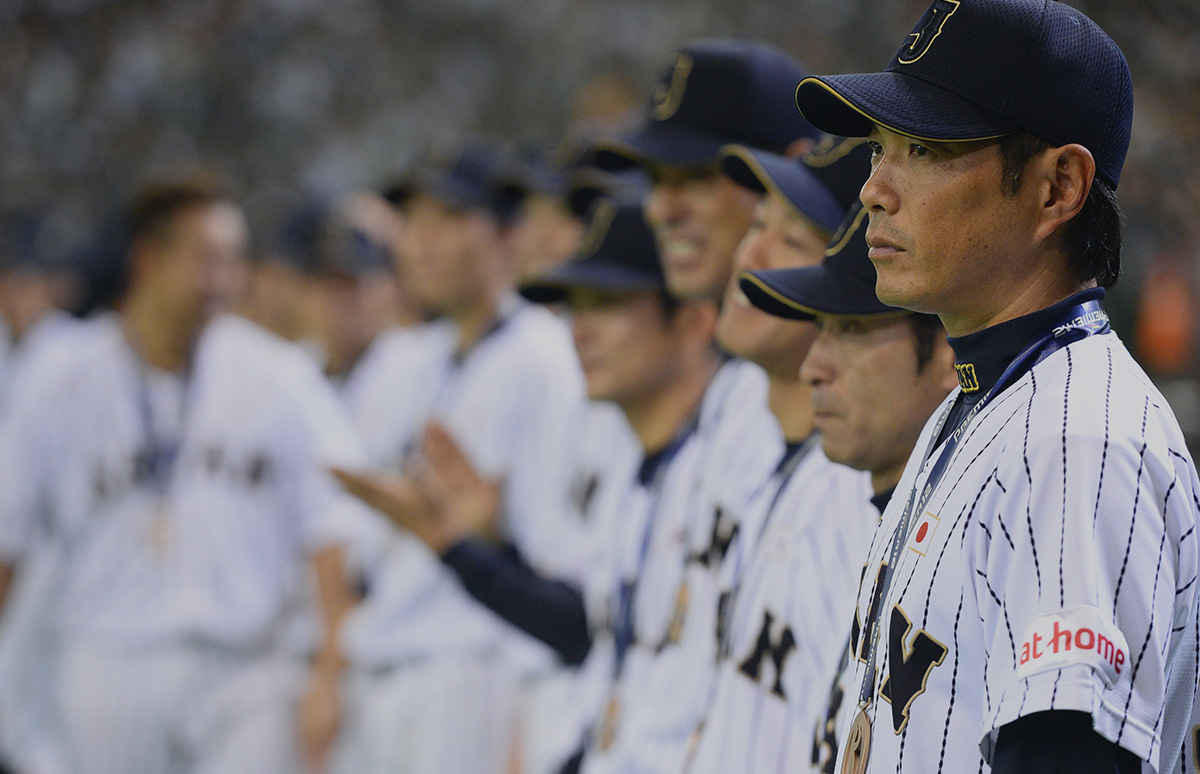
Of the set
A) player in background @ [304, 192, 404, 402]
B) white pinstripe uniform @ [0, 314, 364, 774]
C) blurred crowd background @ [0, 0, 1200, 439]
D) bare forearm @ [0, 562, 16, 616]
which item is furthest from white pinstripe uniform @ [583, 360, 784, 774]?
blurred crowd background @ [0, 0, 1200, 439]

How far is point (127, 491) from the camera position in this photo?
542cm

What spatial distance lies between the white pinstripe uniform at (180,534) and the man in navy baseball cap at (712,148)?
8.36 feet

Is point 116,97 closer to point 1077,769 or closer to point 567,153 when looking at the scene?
point 567,153

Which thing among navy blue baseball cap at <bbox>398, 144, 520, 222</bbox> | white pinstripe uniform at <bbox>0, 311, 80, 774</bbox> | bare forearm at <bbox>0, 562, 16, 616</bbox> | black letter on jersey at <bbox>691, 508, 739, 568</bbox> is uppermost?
black letter on jersey at <bbox>691, 508, 739, 568</bbox>

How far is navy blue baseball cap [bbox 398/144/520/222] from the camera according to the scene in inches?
221

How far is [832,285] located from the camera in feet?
7.73

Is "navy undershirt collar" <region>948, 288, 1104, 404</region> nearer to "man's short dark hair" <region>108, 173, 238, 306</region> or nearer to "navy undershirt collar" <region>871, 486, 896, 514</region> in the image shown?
"navy undershirt collar" <region>871, 486, 896, 514</region>

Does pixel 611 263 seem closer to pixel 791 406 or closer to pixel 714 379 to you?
pixel 714 379

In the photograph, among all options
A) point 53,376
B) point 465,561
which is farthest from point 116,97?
point 465,561

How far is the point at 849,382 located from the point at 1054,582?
Answer: 92 cm

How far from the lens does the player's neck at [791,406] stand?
2756 mm

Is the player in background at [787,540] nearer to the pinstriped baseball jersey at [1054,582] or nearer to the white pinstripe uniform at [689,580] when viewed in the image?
the white pinstripe uniform at [689,580]

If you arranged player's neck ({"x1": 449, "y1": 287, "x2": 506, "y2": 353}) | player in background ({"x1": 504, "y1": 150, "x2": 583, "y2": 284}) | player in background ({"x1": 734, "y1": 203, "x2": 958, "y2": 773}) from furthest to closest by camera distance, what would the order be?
player in background ({"x1": 504, "y1": 150, "x2": 583, "y2": 284}), player's neck ({"x1": 449, "y1": 287, "x2": 506, "y2": 353}), player in background ({"x1": 734, "y1": 203, "x2": 958, "y2": 773})

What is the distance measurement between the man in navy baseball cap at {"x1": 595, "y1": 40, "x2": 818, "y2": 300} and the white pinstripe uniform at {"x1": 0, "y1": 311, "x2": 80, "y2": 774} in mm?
3392
